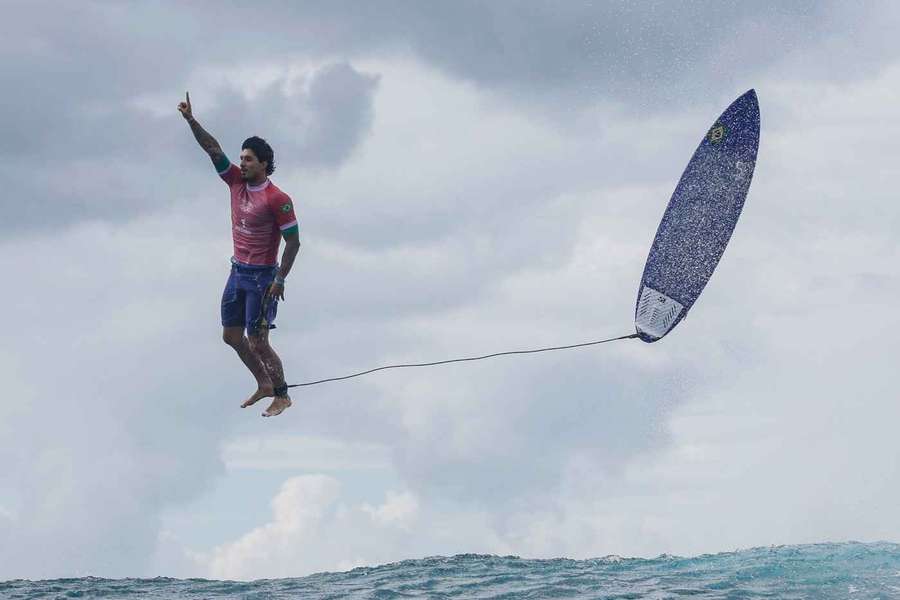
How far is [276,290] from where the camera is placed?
1395cm

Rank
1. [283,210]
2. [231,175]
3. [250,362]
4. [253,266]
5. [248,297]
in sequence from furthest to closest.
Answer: [250,362]
[248,297]
[253,266]
[231,175]
[283,210]

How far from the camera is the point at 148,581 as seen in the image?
2100 cm

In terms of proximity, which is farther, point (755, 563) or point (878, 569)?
point (755, 563)

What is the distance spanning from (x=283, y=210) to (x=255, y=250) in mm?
790

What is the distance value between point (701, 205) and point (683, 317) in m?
1.93

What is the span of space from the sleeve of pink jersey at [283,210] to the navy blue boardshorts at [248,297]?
79 centimetres

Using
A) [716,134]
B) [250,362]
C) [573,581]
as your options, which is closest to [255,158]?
[250,362]

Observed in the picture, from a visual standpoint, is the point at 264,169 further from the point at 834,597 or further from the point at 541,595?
the point at 834,597

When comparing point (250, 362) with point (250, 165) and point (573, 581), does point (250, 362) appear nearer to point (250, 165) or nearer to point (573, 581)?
point (250, 165)

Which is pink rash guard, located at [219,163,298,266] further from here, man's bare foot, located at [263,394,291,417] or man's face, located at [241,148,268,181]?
man's bare foot, located at [263,394,291,417]

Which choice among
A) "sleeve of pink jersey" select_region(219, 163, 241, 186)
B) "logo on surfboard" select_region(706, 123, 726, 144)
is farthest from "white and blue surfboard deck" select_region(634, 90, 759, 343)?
"sleeve of pink jersey" select_region(219, 163, 241, 186)

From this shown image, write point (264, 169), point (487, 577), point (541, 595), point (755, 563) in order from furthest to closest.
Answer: point (755, 563) → point (487, 577) → point (541, 595) → point (264, 169)

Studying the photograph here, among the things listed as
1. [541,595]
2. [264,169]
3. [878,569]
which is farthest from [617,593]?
[264,169]

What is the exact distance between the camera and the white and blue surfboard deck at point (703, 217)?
15.9m
